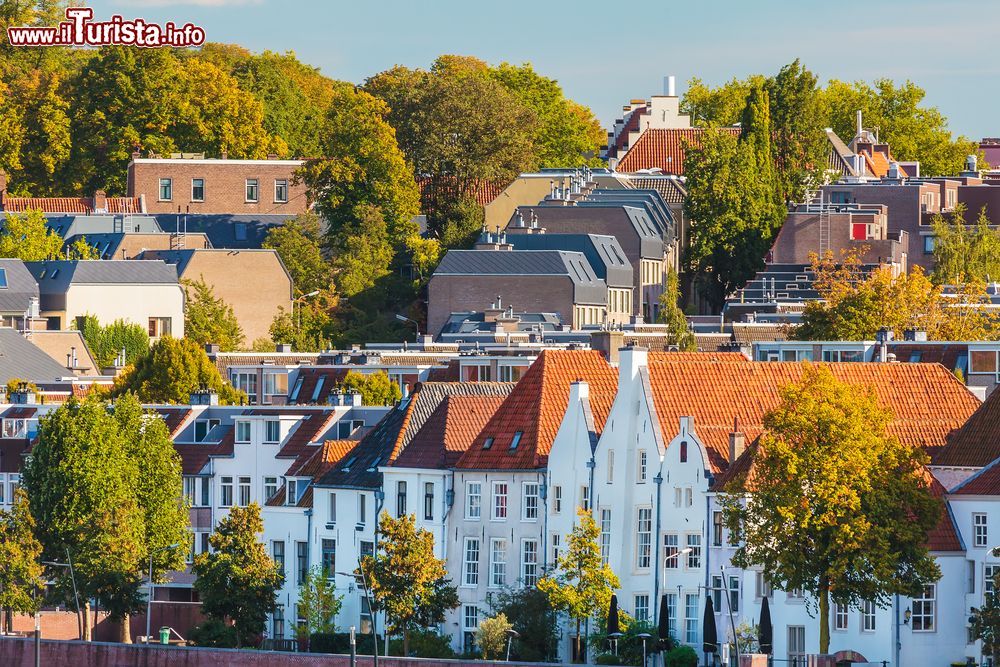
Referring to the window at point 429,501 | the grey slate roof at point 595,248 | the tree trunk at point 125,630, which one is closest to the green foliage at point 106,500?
the tree trunk at point 125,630

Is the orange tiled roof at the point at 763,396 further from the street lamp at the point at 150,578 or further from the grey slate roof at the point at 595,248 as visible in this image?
→ the grey slate roof at the point at 595,248

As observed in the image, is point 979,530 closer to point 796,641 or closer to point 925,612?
point 925,612

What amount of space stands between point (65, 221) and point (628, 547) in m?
111

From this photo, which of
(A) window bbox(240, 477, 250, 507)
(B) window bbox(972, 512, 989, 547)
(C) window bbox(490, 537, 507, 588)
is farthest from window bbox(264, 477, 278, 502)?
(B) window bbox(972, 512, 989, 547)

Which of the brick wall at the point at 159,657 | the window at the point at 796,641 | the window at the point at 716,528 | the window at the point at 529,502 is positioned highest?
the window at the point at 529,502

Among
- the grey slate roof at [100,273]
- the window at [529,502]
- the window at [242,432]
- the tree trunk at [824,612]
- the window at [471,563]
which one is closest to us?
the tree trunk at [824,612]

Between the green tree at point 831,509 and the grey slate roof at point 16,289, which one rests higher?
the grey slate roof at point 16,289

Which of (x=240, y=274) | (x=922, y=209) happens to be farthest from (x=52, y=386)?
(x=922, y=209)

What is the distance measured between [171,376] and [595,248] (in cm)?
3937

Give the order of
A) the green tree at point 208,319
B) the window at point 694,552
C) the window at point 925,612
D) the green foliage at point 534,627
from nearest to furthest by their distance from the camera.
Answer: the window at point 925,612 < the window at point 694,552 < the green foliage at point 534,627 < the green tree at point 208,319

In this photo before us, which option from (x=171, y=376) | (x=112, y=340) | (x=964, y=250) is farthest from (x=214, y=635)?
(x=964, y=250)

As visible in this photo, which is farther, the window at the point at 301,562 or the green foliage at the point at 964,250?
the green foliage at the point at 964,250

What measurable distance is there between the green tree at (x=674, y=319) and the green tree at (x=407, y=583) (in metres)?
44.0

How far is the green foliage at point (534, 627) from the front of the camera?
3588 inches
